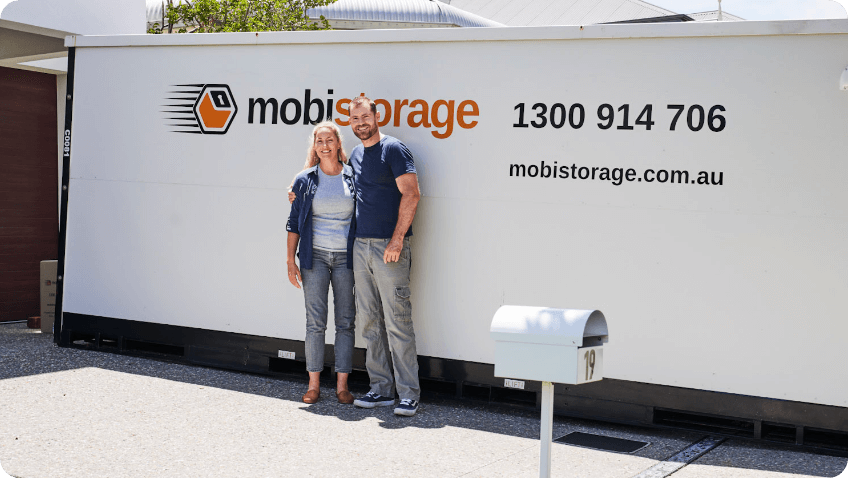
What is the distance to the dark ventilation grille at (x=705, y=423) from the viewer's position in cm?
530

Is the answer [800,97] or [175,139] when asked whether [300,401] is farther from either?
[800,97]

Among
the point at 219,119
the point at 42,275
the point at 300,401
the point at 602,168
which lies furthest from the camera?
the point at 42,275

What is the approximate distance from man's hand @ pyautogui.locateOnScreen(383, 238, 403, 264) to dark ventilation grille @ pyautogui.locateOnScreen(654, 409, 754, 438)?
1.99m

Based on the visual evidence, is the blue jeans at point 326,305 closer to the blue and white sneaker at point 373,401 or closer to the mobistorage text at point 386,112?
the blue and white sneaker at point 373,401

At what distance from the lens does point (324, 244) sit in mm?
5836

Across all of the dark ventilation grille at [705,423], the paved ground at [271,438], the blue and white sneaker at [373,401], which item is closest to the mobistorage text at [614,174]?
the dark ventilation grille at [705,423]

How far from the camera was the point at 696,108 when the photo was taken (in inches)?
208

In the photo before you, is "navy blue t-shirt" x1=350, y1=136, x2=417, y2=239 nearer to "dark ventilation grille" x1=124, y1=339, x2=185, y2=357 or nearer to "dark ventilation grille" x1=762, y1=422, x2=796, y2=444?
"dark ventilation grille" x1=124, y1=339, x2=185, y2=357

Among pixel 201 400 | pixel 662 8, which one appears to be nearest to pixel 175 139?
pixel 201 400

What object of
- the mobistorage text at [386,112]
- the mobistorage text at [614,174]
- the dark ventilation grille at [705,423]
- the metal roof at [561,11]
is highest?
the metal roof at [561,11]

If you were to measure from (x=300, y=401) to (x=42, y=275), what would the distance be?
371cm

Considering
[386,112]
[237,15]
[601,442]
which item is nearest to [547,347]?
[601,442]

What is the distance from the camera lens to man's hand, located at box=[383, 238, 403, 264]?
558 cm

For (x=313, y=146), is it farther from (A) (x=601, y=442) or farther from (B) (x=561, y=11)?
(B) (x=561, y=11)
